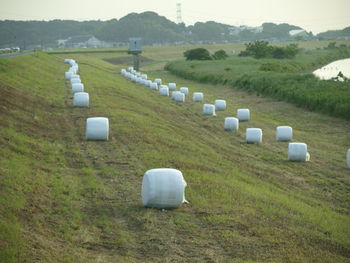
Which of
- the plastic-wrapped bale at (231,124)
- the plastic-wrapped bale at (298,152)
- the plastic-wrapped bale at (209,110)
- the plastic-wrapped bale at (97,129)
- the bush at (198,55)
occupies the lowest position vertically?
the bush at (198,55)

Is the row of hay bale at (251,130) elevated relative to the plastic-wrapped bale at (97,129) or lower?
lower

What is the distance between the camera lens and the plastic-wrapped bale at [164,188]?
1502cm

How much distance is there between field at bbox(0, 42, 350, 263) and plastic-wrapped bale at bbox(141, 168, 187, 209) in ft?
0.83

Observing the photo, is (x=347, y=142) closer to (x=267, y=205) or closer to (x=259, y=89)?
(x=267, y=205)

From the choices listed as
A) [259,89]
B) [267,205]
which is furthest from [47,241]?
[259,89]

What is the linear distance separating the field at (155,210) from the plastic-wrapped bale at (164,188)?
0.83ft

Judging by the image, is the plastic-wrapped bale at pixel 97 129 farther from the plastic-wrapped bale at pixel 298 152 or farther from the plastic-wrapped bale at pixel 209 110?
the plastic-wrapped bale at pixel 209 110

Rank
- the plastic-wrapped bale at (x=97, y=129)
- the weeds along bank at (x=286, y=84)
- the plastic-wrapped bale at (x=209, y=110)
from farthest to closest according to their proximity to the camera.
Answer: the weeds along bank at (x=286, y=84) → the plastic-wrapped bale at (x=209, y=110) → the plastic-wrapped bale at (x=97, y=129)

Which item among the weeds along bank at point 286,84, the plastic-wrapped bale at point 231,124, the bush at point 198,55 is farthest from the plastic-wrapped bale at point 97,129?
the bush at point 198,55

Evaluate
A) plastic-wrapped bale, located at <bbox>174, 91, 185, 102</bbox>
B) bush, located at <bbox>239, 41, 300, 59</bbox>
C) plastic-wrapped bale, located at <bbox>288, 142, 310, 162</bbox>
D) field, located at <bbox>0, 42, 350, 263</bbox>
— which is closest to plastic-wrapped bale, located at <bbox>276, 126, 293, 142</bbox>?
field, located at <bbox>0, 42, 350, 263</bbox>

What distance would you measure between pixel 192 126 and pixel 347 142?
7.52 meters

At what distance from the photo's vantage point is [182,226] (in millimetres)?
14289

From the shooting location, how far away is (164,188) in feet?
49.5

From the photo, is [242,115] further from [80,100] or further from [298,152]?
[298,152]
